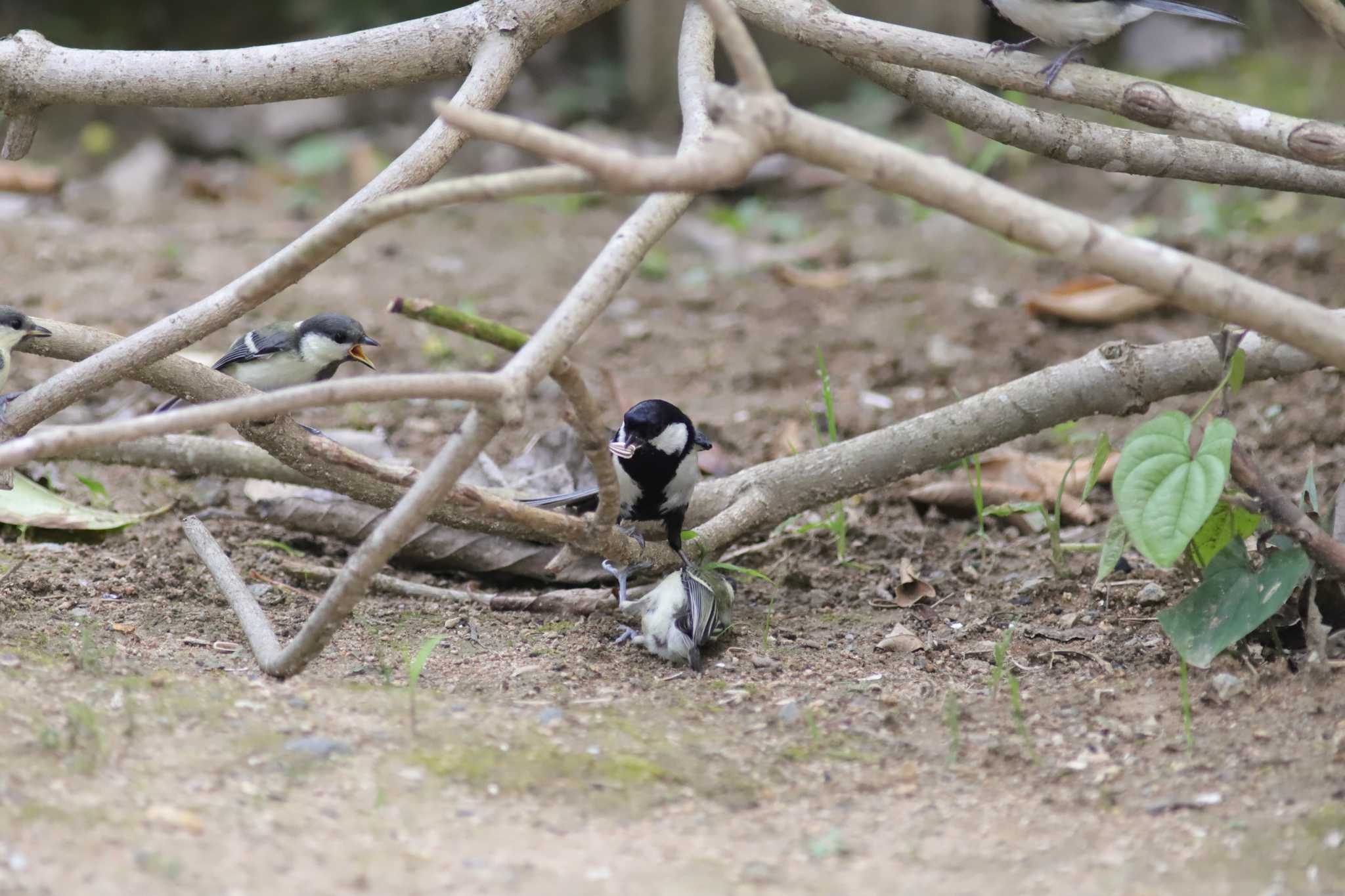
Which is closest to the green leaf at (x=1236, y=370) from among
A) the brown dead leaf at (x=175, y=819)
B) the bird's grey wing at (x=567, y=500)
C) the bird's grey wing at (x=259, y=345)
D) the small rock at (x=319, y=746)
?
the bird's grey wing at (x=567, y=500)

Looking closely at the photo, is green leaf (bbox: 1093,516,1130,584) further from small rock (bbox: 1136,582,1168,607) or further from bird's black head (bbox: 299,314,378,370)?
bird's black head (bbox: 299,314,378,370)

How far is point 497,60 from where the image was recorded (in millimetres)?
3410

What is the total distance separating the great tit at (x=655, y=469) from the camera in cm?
379

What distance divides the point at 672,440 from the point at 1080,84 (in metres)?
1.46

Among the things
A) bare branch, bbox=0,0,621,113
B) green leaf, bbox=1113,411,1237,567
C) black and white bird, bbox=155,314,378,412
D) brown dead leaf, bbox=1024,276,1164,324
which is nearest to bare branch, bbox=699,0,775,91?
green leaf, bbox=1113,411,1237,567

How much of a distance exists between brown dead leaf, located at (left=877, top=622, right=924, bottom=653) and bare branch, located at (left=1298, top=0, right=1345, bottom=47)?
1.74 meters

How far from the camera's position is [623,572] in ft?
12.0

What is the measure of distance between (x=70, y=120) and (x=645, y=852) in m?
7.82

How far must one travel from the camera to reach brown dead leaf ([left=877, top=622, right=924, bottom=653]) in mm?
3357

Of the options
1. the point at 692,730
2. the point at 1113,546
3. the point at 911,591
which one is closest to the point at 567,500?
the point at 911,591

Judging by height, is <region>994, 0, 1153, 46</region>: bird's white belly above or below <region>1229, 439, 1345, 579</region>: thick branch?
above

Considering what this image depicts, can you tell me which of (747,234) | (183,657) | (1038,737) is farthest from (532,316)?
(1038,737)

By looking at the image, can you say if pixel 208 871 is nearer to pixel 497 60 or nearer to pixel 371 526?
pixel 371 526

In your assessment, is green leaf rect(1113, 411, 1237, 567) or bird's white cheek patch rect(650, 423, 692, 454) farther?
bird's white cheek patch rect(650, 423, 692, 454)
